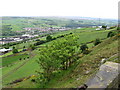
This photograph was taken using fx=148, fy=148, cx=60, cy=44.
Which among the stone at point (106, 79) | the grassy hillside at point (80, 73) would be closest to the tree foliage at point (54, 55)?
the grassy hillside at point (80, 73)

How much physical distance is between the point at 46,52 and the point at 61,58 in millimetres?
3247

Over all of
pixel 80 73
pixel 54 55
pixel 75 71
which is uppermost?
pixel 54 55

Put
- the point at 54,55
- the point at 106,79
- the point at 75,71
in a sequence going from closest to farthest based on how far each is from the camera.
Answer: the point at 106,79 → the point at 75,71 → the point at 54,55

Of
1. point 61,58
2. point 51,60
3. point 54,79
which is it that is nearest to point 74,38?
point 61,58

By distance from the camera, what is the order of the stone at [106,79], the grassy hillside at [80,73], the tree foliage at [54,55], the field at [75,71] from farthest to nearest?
1. the tree foliage at [54,55]
2. the field at [75,71]
3. the grassy hillside at [80,73]
4. the stone at [106,79]

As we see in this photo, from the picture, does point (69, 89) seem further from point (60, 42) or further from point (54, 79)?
point (60, 42)

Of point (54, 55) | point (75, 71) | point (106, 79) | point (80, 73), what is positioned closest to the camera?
point (106, 79)

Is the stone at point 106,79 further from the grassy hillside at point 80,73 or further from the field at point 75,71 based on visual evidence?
the field at point 75,71

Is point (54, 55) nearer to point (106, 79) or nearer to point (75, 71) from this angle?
point (75, 71)

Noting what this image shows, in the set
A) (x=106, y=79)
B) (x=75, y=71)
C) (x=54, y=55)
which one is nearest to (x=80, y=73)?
(x=75, y=71)

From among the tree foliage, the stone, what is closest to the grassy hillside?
the tree foliage

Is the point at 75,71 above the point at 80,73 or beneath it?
beneath

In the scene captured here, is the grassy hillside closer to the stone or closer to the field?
the field

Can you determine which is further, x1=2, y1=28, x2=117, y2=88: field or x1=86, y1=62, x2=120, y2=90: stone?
x1=2, y1=28, x2=117, y2=88: field
